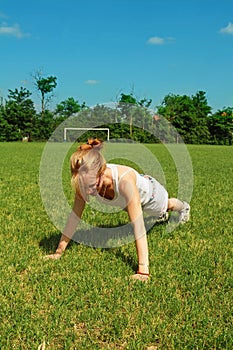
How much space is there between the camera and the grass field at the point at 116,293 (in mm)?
2299

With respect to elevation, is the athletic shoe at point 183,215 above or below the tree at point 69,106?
below

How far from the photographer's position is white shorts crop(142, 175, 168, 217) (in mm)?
3992

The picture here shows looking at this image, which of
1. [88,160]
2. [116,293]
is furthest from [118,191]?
[116,293]

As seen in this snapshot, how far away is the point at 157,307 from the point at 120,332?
37 cm

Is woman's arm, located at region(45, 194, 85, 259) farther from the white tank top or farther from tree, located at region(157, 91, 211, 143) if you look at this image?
tree, located at region(157, 91, 211, 143)

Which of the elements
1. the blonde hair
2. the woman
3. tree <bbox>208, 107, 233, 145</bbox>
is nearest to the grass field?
the woman

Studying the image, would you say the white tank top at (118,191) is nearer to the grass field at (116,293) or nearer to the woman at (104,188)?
the woman at (104,188)

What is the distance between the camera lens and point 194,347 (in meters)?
2.24

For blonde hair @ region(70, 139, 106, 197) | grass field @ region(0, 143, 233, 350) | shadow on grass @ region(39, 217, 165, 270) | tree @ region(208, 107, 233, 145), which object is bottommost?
grass field @ region(0, 143, 233, 350)

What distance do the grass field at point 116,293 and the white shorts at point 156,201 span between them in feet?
0.83

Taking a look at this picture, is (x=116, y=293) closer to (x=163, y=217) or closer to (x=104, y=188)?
(x=104, y=188)

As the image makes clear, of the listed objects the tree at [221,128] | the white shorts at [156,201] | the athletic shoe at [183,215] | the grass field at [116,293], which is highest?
the tree at [221,128]

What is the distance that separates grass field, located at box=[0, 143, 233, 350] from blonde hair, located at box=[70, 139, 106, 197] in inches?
29.0

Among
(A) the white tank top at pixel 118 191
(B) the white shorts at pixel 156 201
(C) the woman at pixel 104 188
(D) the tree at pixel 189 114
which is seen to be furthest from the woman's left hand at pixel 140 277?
(D) the tree at pixel 189 114
